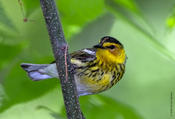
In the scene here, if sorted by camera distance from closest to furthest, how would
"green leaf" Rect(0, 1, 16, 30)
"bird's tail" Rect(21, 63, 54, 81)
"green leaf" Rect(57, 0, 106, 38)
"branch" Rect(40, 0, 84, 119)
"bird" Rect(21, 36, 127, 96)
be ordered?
"branch" Rect(40, 0, 84, 119), "green leaf" Rect(0, 1, 16, 30), "green leaf" Rect(57, 0, 106, 38), "bird's tail" Rect(21, 63, 54, 81), "bird" Rect(21, 36, 127, 96)

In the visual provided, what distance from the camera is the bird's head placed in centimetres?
200

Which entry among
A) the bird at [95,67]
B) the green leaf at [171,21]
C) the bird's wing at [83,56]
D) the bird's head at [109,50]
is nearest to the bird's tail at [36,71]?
the bird at [95,67]

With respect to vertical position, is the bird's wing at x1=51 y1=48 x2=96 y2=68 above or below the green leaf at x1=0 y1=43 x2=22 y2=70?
below

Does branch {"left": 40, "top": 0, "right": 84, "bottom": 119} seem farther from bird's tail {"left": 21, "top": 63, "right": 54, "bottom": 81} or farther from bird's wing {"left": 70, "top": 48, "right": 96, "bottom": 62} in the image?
bird's wing {"left": 70, "top": 48, "right": 96, "bottom": 62}

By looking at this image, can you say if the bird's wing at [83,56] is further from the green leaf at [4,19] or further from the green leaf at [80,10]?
the green leaf at [4,19]

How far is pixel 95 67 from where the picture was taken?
2061 mm

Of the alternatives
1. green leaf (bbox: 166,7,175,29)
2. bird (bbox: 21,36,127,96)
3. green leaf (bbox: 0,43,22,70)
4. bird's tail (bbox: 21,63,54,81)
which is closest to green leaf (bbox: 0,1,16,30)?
green leaf (bbox: 0,43,22,70)

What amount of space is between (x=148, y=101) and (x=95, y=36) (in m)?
0.88

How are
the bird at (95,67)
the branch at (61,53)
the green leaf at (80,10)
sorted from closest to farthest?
the branch at (61,53), the green leaf at (80,10), the bird at (95,67)

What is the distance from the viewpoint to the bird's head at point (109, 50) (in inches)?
78.9

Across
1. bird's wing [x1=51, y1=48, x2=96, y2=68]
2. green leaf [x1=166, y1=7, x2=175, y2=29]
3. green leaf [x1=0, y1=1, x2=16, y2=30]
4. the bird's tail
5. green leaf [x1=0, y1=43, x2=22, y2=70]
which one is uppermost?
green leaf [x1=0, y1=1, x2=16, y2=30]

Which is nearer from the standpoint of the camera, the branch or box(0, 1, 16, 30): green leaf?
the branch

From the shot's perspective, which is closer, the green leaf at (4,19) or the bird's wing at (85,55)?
the green leaf at (4,19)

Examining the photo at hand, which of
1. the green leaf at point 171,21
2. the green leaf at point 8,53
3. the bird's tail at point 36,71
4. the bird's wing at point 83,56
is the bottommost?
the bird's tail at point 36,71
